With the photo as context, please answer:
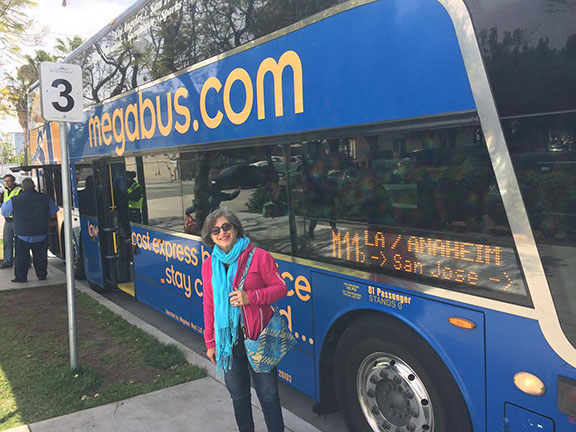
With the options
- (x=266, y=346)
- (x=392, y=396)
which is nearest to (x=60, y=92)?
(x=266, y=346)

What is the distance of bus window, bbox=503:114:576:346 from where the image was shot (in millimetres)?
2104

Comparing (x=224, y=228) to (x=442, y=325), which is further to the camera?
(x=224, y=228)

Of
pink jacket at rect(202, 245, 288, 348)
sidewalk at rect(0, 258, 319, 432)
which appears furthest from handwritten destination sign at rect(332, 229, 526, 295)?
sidewalk at rect(0, 258, 319, 432)

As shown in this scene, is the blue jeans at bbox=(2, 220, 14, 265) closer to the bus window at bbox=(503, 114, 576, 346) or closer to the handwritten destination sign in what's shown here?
the handwritten destination sign

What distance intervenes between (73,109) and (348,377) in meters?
3.23

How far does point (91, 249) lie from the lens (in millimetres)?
7918

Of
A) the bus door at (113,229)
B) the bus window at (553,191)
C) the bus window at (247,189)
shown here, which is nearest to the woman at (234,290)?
the bus window at (247,189)

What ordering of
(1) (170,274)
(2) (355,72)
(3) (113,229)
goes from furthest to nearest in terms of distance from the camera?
(3) (113,229)
(1) (170,274)
(2) (355,72)

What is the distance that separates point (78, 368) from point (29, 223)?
14.8 ft

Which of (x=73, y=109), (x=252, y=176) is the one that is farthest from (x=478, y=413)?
(x=73, y=109)

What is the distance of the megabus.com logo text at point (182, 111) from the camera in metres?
3.55

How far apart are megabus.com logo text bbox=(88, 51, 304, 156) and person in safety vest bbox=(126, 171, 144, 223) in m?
0.34

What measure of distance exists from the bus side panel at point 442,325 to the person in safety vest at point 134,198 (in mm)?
3633

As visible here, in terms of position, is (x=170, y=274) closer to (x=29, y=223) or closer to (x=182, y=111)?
(x=182, y=111)
